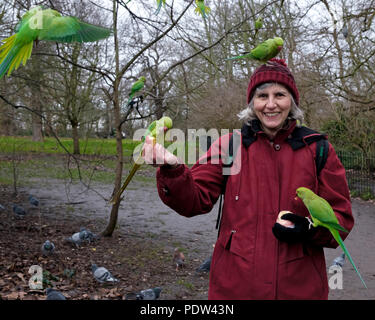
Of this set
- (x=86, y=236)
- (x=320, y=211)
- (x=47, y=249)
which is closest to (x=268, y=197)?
(x=320, y=211)

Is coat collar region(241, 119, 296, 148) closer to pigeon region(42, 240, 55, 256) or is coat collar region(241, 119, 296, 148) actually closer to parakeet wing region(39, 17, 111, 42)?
parakeet wing region(39, 17, 111, 42)

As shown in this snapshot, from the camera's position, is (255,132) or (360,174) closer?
(255,132)

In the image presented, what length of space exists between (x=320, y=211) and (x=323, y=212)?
1cm

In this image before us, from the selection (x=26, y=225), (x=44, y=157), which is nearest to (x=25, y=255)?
(x=26, y=225)

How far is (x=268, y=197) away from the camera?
72.3 inches

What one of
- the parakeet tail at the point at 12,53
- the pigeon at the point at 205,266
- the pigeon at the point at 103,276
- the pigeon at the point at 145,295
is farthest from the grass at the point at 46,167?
the parakeet tail at the point at 12,53

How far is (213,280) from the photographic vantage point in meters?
1.93

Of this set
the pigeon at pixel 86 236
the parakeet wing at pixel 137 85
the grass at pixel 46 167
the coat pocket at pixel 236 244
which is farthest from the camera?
the grass at pixel 46 167

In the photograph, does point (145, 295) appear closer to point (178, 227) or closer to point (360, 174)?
point (178, 227)

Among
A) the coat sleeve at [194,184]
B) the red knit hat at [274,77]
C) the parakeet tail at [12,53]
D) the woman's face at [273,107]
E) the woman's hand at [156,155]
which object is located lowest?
the coat sleeve at [194,184]

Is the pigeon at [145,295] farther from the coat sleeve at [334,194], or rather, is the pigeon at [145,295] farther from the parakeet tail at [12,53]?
the parakeet tail at [12,53]

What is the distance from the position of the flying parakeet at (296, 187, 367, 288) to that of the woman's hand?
653 millimetres

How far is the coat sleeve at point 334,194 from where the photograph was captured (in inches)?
71.1
